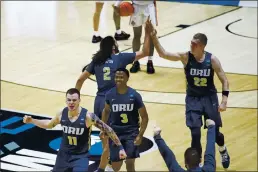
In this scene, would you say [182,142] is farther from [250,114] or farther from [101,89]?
[101,89]

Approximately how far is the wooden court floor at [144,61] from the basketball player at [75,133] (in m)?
3.17

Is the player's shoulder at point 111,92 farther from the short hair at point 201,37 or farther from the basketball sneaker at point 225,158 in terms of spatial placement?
the basketball sneaker at point 225,158

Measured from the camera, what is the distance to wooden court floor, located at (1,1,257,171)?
14.1 metres

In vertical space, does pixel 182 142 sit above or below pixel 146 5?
below

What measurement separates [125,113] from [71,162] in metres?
1.16

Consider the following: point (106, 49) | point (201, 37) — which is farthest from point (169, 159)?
point (106, 49)

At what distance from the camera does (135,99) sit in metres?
10.1

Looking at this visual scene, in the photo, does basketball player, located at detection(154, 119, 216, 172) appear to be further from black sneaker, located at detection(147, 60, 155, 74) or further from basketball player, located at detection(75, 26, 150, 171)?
black sneaker, located at detection(147, 60, 155, 74)

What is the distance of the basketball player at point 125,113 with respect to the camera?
10102mm

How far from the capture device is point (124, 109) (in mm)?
10172

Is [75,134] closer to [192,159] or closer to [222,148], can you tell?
[192,159]

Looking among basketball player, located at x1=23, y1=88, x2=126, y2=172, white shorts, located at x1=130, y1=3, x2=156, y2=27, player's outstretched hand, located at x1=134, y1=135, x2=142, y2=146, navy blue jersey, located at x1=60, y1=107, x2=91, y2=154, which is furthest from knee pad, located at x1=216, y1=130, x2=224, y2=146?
white shorts, located at x1=130, y1=3, x2=156, y2=27

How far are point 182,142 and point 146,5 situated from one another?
4.59 meters

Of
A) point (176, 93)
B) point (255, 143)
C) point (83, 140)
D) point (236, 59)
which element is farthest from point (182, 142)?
point (236, 59)
